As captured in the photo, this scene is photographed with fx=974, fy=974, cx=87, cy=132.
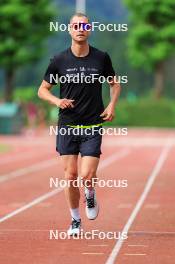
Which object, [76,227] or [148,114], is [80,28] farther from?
[148,114]

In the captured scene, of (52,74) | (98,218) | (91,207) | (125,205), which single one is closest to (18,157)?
(125,205)

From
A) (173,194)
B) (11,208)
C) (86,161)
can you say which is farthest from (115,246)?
(173,194)

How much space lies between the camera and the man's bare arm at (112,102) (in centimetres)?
1035

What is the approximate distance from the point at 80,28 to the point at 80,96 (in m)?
0.72

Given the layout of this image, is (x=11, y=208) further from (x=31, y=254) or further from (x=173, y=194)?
(x=31, y=254)

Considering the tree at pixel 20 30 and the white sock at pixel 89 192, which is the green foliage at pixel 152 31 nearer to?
the tree at pixel 20 30

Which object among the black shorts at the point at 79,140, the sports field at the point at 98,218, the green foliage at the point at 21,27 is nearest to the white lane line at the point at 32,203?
the sports field at the point at 98,218

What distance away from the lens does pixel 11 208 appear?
14352 mm

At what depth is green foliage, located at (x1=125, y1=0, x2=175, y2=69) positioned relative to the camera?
6700 cm

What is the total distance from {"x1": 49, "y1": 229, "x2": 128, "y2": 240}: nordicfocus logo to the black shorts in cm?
97

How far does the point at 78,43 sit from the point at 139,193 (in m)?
7.24

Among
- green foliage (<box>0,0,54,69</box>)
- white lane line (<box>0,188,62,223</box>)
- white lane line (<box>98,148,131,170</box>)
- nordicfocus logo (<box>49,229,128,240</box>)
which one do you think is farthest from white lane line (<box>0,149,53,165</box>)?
green foliage (<box>0,0,54,69</box>)

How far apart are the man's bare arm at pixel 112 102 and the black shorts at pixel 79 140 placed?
0.18 m

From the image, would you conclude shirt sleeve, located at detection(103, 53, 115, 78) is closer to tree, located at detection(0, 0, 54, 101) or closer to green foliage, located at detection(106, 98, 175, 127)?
green foliage, located at detection(106, 98, 175, 127)
